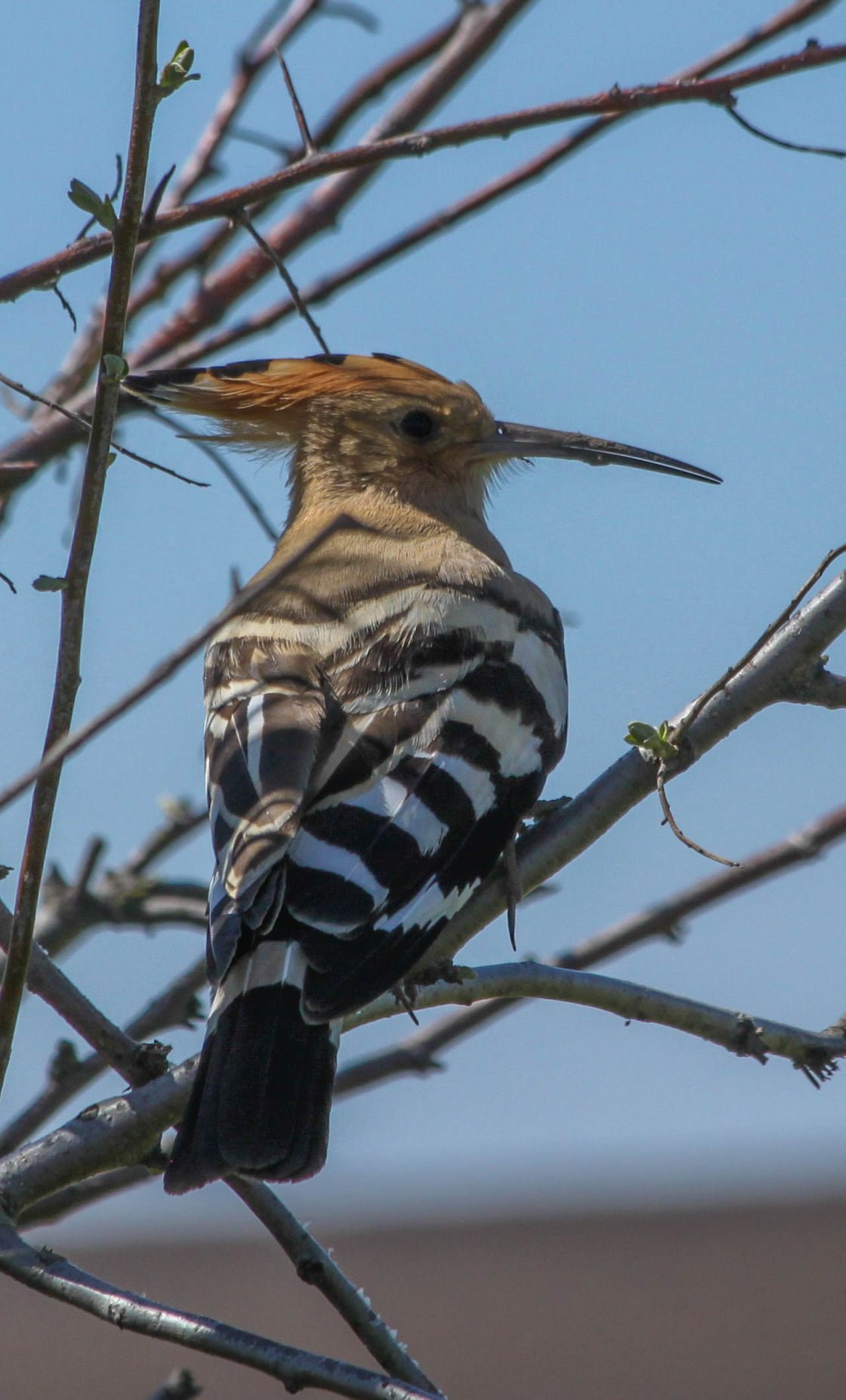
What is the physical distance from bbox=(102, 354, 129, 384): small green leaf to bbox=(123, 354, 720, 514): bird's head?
1551 mm

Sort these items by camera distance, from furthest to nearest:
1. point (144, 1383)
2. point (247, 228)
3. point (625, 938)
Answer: point (144, 1383)
point (625, 938)
point (247, 228)

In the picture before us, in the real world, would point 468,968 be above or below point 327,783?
below

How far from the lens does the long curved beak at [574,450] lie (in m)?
3.09

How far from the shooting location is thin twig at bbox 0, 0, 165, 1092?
154cm

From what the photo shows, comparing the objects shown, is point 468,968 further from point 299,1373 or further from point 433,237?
point 433,237

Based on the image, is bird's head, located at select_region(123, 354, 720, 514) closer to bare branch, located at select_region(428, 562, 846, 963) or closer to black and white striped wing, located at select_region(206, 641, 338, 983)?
black and white striped wing, located at select_region(206, 641, 338, 983)

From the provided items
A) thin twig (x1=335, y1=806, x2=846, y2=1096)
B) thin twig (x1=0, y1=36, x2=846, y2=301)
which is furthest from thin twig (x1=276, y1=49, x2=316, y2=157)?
thin twig (x1=335, y1=806, x2=846, y2=1096)

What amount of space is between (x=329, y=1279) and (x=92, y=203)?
1073 mm

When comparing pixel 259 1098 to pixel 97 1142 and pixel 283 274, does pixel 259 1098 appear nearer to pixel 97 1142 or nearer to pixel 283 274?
pixel 97 1142

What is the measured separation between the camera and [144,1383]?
5684mm

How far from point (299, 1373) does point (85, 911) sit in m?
1.25

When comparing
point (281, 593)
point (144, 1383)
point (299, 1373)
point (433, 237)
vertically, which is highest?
point (144, 1383)

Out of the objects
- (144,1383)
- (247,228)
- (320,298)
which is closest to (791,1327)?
(144,1383)

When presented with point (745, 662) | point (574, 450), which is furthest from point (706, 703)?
point (574, 450)
